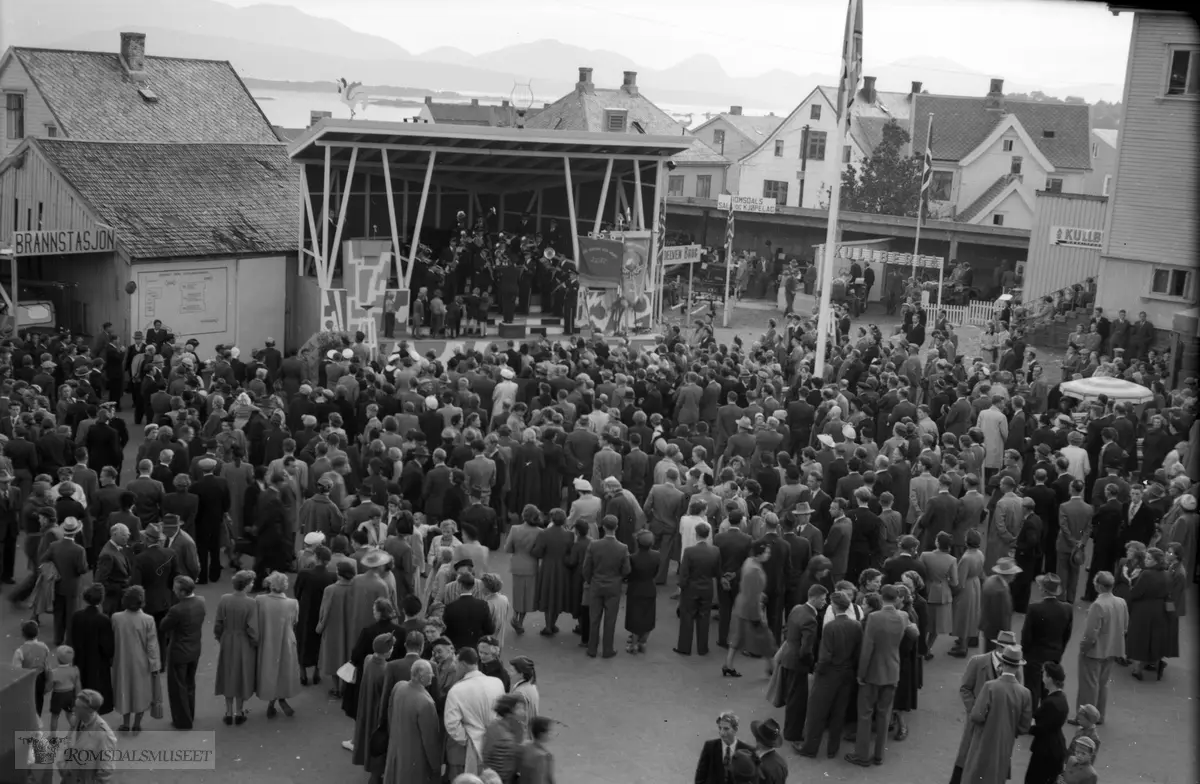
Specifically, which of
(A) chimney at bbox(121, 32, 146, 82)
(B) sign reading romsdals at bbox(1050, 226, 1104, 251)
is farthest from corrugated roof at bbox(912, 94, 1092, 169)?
(A) chimney at bbox(121, 32, 146, 82)

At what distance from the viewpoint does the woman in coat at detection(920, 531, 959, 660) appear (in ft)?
36.1

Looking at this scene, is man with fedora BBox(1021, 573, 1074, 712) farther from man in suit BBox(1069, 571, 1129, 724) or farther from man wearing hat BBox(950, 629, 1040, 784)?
man wearing hat BBox(950, 629, 1040, 784)

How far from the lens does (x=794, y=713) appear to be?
32.6ft

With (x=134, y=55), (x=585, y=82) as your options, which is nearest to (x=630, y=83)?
(x=585, y=82)

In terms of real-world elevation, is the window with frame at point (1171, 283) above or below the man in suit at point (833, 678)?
above

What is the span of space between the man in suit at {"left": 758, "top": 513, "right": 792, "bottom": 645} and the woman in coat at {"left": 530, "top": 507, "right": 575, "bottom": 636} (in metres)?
1.82

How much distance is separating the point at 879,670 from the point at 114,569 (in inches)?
243

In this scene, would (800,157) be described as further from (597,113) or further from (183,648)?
(183,648)

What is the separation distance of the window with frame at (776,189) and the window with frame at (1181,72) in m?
29.6

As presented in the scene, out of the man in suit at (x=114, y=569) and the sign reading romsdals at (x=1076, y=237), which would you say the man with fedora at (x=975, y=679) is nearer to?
the man in suit at (x=114, y=569)

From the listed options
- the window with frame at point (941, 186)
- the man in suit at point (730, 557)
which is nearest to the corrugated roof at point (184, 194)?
the man in suit at point (730, 557)

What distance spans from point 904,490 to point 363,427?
6.95m

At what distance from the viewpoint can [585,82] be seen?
164 feet

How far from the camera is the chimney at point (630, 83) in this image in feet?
172
